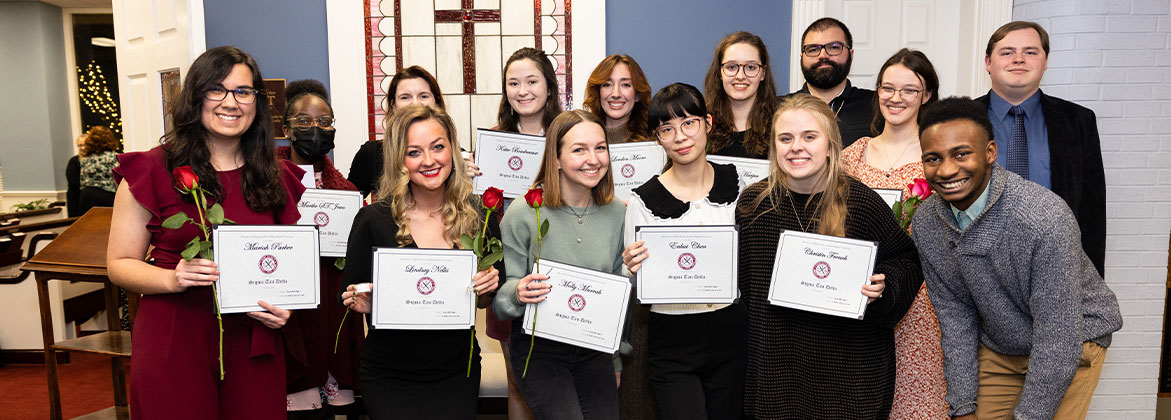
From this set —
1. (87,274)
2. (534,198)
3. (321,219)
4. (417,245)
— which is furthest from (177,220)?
(87,274)

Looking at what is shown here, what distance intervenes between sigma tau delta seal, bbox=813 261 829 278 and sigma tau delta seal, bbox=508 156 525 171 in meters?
1.44

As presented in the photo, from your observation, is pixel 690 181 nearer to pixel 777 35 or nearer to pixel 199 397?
pixel 199 397

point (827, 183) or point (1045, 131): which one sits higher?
point (1045, 131)

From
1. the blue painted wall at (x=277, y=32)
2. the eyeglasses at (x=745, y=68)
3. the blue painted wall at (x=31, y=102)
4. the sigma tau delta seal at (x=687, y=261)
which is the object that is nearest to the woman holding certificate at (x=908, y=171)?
the eyeglasses at (x=745, y=68)

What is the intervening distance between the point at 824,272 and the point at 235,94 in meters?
1.95

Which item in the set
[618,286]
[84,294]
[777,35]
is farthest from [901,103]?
[84,294]

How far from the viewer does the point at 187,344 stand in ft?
6.91

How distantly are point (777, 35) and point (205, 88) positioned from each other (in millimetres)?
4017

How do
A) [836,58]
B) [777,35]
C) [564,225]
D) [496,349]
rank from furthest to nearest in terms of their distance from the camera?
1. [777,35]
2. [496,349]
3. [836,58]
4. [564,225]

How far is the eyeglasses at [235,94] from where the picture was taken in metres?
2.15

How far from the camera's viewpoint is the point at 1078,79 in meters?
4.08

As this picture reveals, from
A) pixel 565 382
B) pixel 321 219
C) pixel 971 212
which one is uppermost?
pixel 971 212

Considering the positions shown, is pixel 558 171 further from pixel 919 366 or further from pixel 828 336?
pixel 919 366

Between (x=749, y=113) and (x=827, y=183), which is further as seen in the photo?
(x=749, y=113)
